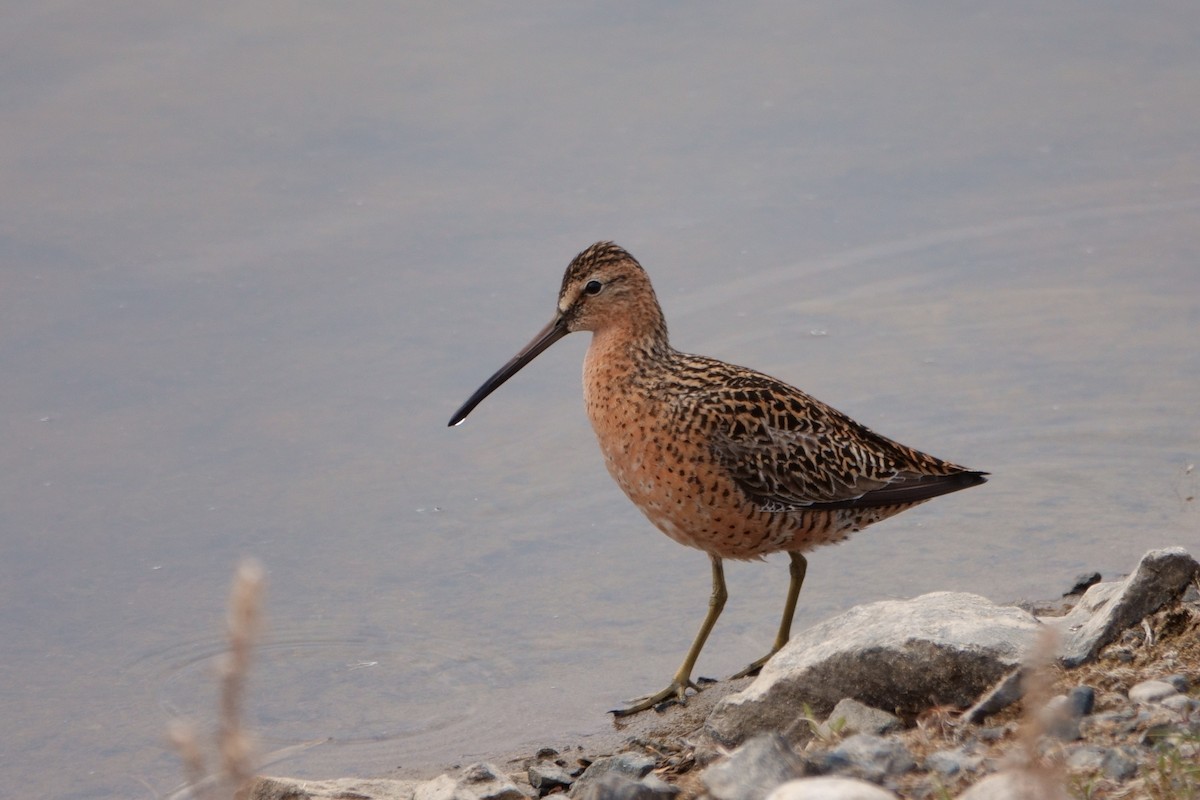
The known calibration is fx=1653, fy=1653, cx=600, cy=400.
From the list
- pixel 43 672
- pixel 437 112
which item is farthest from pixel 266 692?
pixel 437 112

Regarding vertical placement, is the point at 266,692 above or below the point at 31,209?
below

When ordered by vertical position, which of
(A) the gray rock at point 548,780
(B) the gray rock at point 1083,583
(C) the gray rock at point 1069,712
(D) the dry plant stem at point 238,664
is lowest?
(A) the gray rock at point 548,780

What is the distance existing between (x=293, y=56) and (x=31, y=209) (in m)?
1.90

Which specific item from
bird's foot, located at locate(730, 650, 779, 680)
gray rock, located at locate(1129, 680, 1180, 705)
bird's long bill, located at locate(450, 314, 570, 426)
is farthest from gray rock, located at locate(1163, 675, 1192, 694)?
bird's long bill, located at locate(450, 314, 570, 426)

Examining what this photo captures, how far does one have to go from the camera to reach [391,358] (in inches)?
290

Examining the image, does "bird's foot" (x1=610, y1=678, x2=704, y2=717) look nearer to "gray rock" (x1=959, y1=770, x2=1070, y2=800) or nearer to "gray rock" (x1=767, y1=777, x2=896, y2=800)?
"gray rock" (x1=959, y1=770, x2=1070, y2=800)

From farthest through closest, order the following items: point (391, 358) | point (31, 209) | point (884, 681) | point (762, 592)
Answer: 1. point (31, 209)
2. point (391, 358)
3. point (762, 592)
4. point (884, 681)

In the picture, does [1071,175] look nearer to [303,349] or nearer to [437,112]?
[437,112]

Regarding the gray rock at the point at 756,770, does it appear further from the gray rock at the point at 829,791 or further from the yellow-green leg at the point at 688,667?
the yellow-green leg at the point at 688,667

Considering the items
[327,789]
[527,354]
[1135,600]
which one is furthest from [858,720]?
[527,354]

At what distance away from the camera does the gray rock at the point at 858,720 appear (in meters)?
3.85

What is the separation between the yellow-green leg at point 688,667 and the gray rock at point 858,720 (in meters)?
1.33

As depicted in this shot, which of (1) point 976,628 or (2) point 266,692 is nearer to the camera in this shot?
(1) point 976,628

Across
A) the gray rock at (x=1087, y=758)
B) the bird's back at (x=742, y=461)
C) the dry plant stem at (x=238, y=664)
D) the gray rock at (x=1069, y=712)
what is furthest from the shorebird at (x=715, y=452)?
the dry plant stem at (x=238, y=664)
